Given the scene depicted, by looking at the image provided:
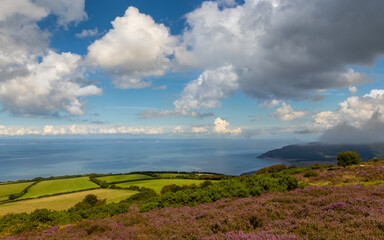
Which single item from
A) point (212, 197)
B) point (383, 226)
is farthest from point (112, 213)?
point (383, 226)

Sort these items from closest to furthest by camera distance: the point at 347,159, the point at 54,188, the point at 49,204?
the point at 347,159, the point at 49,204, the point at 54,188

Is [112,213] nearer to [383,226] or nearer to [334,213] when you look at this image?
[334,213]

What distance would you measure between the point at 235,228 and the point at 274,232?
4.82 ft

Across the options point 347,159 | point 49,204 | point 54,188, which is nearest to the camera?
point 347,159

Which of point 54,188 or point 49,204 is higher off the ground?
point 49,204

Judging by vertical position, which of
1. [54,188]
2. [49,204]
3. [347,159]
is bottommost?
[54,188]

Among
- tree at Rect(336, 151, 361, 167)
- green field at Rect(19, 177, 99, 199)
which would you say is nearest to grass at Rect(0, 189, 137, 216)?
green field at Rect(19, 177, 99, 199)

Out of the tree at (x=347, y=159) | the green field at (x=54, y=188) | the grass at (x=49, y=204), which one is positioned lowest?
the green field at (x=54, y=188)

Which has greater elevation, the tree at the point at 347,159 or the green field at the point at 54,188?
the tree at the point at 347,159

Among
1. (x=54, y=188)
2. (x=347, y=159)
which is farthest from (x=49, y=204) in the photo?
(x=347, y=159)

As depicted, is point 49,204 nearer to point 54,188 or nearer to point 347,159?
point 54,188

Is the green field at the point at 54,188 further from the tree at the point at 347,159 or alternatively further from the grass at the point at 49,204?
the tree at the point at 347,159

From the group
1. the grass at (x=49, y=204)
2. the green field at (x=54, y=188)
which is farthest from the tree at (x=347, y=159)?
the green field at (x=54, y=188)

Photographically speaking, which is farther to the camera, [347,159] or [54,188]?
[54,188]
